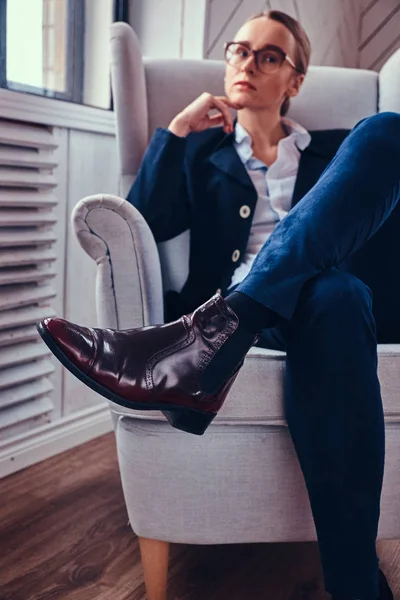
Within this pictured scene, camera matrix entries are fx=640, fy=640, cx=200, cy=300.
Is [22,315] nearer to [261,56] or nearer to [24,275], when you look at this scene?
[24,275]

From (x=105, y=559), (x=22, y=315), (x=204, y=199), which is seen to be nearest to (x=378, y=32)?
(x=204, y=199)

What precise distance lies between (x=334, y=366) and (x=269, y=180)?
A: 67cm

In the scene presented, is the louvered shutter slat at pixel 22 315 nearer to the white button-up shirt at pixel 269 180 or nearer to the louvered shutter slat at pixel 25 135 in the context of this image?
the louvered shutter slat at pixel 25 135

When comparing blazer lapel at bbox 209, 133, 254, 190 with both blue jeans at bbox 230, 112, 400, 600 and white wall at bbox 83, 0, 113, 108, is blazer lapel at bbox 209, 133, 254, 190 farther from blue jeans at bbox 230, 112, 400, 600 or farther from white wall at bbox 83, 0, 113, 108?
white wall at bbox 83, 0, 113, 108

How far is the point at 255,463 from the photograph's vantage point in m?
1.06

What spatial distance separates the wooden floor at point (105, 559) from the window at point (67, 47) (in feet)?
3.66

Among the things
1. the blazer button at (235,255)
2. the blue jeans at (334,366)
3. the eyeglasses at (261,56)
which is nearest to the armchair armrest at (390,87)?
the eyeglasses at (261,56)

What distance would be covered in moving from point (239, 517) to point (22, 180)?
946mm

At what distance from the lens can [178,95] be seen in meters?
1.61

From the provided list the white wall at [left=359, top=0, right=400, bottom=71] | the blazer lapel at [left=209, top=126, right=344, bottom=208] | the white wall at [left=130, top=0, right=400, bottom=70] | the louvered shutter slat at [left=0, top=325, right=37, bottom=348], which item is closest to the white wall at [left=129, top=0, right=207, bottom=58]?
the white wall at [left=130, top=0, right=400, bottom=70]

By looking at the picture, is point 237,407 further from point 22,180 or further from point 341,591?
point 22,180

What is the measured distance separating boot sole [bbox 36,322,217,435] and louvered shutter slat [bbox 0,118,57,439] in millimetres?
699

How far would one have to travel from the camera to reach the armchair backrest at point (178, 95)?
1498 mm

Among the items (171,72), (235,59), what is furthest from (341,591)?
(171,72)
